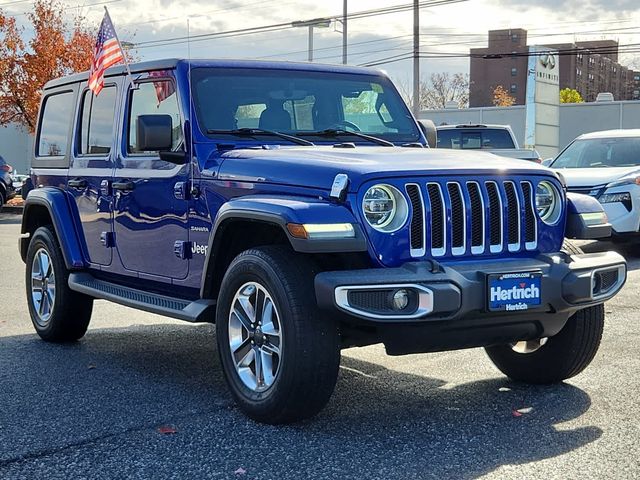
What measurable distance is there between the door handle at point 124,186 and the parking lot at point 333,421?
3.89 feet

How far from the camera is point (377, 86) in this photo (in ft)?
21.6

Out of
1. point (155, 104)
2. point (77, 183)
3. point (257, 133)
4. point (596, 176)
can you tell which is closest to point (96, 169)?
point (77, 183)

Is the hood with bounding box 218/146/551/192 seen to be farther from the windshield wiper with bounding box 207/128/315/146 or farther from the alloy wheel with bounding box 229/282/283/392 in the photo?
the alloy wheel with bounding box 229/282/283/392

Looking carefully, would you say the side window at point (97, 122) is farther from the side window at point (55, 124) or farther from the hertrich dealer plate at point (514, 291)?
the hertrich dealer plate at point (514, 291)

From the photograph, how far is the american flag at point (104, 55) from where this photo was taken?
21.9 feet

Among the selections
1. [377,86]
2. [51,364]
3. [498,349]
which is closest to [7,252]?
[51,364]

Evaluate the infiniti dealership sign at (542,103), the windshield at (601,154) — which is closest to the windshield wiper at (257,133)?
the windshield at (601,154)

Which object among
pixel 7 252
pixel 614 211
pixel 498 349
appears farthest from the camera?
pixel 7 252

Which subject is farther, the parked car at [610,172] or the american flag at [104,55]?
the parked car at [610,172]

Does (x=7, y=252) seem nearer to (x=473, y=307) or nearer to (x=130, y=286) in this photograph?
(x=130, y=286)

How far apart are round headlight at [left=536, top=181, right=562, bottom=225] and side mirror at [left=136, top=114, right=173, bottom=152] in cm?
214

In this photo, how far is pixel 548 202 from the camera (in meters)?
5.09

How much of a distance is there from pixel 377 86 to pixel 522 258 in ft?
7.30

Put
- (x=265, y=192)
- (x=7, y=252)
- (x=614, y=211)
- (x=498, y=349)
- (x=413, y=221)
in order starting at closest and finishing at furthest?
1. (x=413, y=221)
2. (x=265, y=192)
3. (x=498, y=349)
4. (x=614, y=211)
5. (x=7, y=252)
